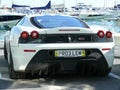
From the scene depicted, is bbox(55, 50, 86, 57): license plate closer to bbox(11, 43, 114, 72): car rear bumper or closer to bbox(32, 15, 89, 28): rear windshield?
bbox(11, 43, 114, 72): car rear bumper

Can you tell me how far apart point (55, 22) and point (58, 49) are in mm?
894

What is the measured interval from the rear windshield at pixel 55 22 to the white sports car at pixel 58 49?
0.02 meters

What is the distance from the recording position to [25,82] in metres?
7.95

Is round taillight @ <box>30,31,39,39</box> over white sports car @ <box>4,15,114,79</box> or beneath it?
over

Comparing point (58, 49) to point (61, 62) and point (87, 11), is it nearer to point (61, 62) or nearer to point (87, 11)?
point (61, 62)

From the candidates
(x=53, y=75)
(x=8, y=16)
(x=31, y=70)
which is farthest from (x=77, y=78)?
(x=8, y=16)

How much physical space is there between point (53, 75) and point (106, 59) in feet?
4.40

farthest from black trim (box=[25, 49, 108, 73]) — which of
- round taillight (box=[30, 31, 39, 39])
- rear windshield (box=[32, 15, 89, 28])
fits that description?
rear windshield (box=[32, 15, 89, 28])

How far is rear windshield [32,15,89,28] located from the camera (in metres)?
8.15

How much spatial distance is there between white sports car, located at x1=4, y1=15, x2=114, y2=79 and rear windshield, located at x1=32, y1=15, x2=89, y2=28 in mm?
21

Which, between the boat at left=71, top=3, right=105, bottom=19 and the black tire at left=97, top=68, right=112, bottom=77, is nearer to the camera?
the black tire at left=97, top=68, right=112, bottom=77

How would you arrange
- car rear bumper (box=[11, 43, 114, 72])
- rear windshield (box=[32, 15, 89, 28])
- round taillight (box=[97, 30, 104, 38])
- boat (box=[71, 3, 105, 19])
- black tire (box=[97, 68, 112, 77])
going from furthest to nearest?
boat (box=[71, 3, 105, 19]), black tire (box=[97, 68, 112, 77]), rear windshield (box=[32, 15, 89, 28]), round taillight (box=[97, 30, 104, 38]), car rear bumper (box=[11, 43, 114, 72])

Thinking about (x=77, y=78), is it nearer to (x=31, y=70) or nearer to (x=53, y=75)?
(x=53, y=75)

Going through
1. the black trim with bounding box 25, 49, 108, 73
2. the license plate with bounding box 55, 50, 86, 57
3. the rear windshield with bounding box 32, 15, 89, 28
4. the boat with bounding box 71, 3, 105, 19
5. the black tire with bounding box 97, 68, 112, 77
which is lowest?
the boat with bounding box 71, 3, 105, 19
